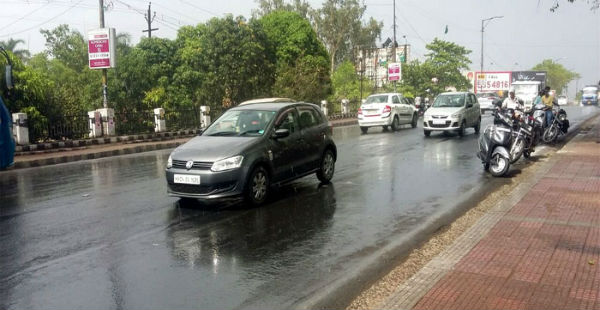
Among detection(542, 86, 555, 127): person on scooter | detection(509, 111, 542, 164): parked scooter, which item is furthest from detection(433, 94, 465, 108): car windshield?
detection(509, 111, 542, 164): parked scooter

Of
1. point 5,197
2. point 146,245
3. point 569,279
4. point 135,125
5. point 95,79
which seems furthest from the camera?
point 95,79

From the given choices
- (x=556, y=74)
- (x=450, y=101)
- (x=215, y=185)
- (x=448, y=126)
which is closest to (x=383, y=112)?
(x=450, y=101)

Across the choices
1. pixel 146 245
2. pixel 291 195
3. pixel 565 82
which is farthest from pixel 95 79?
pixel 565 82

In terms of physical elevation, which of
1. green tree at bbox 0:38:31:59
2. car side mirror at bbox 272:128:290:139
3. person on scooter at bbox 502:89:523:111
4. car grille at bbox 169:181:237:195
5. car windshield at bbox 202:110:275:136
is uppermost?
green tree at bbox 0:38:31:59

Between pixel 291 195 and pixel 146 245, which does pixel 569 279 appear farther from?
pixel 291 195

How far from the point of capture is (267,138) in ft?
28.0

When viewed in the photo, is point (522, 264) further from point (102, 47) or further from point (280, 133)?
point (102, 47)

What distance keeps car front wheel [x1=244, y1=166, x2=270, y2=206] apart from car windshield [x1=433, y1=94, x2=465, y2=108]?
14.9 metres

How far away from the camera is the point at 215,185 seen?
7.72 metres

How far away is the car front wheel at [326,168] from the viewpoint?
10141 millimetres

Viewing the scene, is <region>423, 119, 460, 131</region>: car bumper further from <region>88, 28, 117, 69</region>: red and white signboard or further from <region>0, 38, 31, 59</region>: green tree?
<region>0, 38, 31, 59</region>: green tree

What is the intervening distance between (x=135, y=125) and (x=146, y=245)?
1930cm

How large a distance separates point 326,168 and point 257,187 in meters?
2.42

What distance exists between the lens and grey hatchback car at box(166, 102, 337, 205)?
25.5ft
